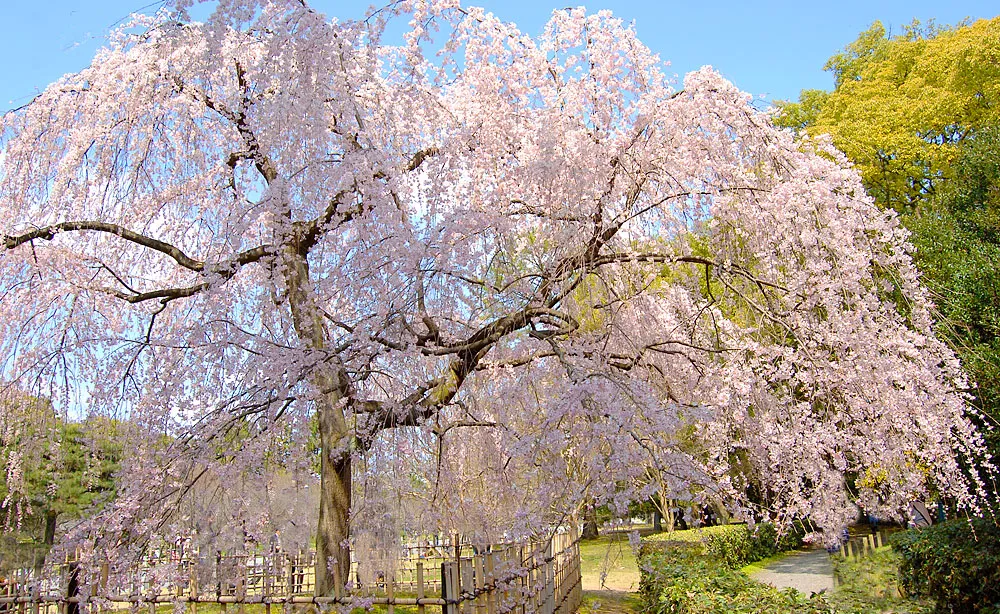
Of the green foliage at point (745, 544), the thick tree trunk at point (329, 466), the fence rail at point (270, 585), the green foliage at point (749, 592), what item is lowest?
the green foliage at point (745, 544)

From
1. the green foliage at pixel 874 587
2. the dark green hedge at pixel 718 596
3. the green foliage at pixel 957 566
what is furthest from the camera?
the green foliage at pixel 874 587

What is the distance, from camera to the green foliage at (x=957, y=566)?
20.0ft

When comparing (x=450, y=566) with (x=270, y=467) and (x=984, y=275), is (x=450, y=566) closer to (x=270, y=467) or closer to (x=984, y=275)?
(x=270, y=467)

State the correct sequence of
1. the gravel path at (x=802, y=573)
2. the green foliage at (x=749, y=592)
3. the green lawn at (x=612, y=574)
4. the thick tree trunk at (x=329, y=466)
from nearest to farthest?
the green foliage at (x=749, y=592) < the thick tree trunk at (x=329, y=466) < the gravel path at (x=802, y=573) < the green lawn at (x=612, y=574)

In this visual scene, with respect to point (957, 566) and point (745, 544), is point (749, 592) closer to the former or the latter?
point (957, 566)

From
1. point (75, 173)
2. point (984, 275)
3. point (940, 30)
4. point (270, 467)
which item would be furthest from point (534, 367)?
point (940, 30)

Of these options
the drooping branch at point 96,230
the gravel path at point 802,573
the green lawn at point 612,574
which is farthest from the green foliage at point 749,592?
the drooping branch at point 96,230

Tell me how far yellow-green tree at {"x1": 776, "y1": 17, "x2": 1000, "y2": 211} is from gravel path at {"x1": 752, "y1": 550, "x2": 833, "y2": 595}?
7.05 m

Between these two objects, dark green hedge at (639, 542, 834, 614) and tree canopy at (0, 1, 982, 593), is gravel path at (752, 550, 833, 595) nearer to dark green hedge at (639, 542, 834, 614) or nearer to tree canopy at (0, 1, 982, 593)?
dark green hedge at (639, 542, 834, 614)

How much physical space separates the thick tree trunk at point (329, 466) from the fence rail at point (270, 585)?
236mm

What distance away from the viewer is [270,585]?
18.4 ft

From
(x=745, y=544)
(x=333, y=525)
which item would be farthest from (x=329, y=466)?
(x=745, y=544)

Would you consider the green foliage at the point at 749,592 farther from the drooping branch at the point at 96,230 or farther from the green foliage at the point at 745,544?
the drooping branch at the point at 96,230

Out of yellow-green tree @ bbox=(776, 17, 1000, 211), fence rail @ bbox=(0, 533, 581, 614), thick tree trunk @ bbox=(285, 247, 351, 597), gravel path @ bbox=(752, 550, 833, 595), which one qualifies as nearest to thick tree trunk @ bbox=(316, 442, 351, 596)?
thick tree trunk @ bbox=(285, 247, 351, 597)
